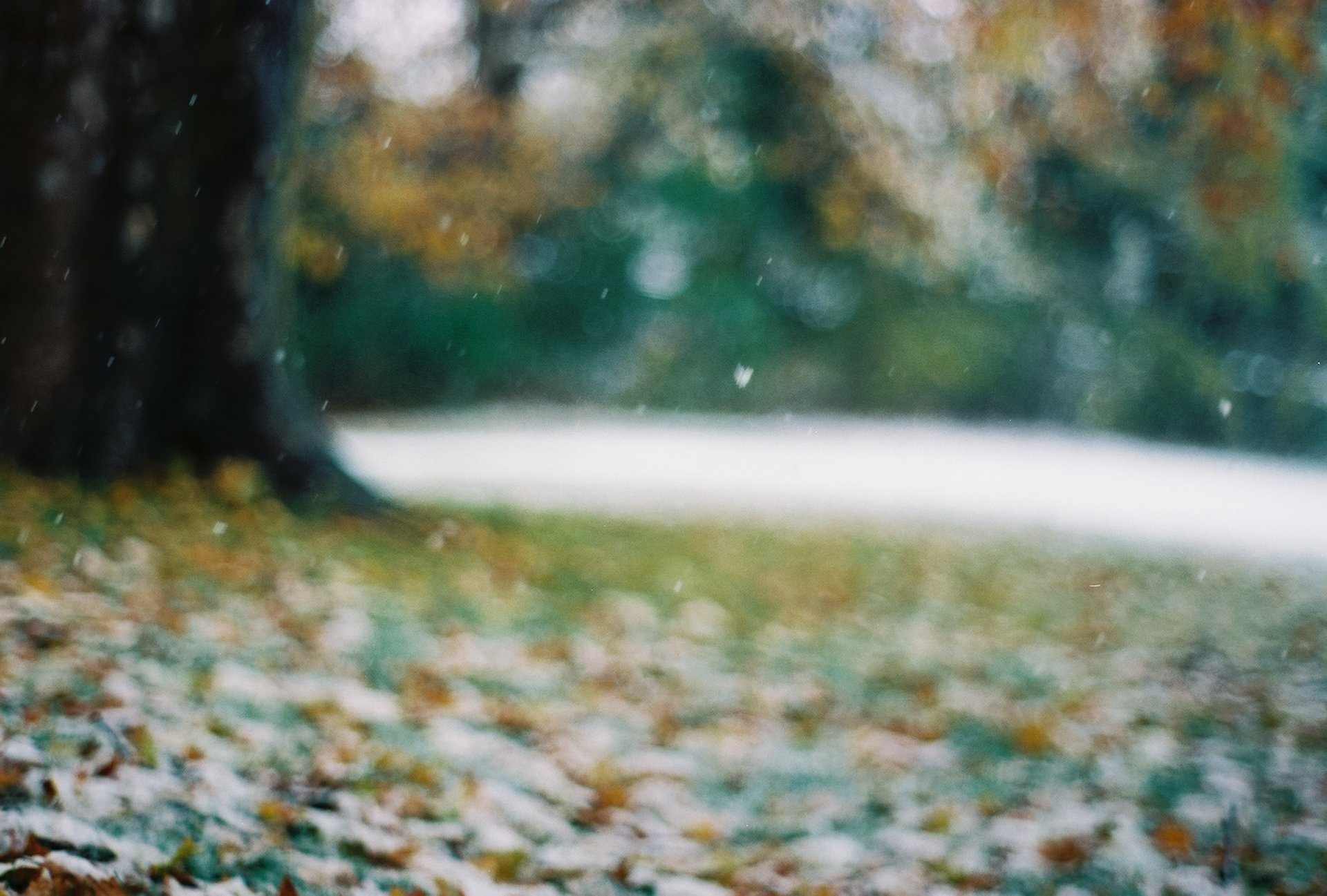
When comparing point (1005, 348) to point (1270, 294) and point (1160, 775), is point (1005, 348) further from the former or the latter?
point (1160, 775)

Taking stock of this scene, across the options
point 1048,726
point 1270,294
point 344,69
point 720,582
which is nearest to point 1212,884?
point 1048,726

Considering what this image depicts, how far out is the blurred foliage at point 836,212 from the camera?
8.30 meters

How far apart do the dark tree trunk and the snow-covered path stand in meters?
1.45

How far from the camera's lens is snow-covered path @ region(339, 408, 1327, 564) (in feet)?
34.9

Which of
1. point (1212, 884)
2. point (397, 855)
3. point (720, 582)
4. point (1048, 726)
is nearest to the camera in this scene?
point (397, 855)

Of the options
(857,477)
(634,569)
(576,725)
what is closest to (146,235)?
(634,569)

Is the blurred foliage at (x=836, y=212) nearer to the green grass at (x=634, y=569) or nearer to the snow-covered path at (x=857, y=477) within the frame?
the snow-covered path at (x=857, y=477)

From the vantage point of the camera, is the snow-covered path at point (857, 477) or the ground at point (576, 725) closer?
the ground at point (576, 725)

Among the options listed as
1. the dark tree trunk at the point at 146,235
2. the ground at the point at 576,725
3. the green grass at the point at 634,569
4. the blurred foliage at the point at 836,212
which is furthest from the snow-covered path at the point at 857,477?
the ground at the point at 576,725

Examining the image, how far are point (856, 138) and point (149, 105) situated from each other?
6870 mm

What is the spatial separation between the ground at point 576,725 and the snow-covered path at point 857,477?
2.68 metres

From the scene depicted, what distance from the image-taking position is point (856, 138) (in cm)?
1127

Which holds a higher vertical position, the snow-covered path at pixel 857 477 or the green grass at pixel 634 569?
the snow-covered path at pixel 857 477

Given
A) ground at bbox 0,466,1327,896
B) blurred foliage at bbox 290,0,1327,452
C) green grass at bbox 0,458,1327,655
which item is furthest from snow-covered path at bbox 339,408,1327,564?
ground at bbox 0,466,1327,896
